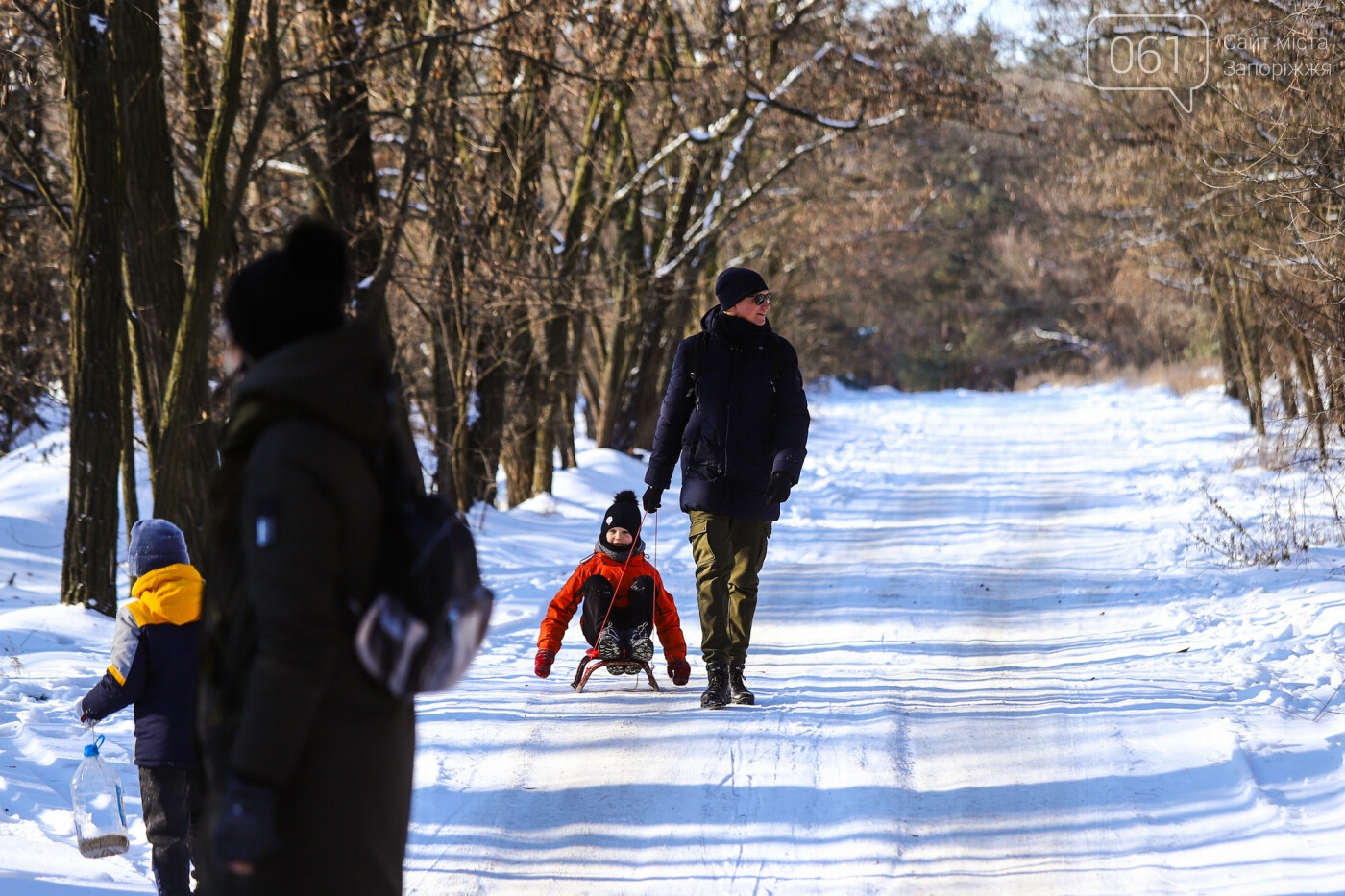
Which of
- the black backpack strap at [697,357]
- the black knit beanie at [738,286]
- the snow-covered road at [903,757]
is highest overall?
the black knit beanie at [738,286]

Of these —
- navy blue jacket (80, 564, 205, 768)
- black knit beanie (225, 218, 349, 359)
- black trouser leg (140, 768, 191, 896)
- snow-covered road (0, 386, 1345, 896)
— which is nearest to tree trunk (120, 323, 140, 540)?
snow-covered road (0, 386, 1345, 896)

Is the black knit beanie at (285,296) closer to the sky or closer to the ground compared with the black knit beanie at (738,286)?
closer to the ground

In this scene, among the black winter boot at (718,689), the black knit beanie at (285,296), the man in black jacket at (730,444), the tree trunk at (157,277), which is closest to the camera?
the black knit beanie at (285,296)

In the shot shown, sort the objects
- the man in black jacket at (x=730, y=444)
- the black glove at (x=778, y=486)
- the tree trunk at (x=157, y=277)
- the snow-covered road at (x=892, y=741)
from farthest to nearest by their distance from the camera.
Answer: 1. the tree trunk at (x=157, y=277)
2. the man in black jacket at (x=730, y=444)
3. the black glove at (x=778, y=486)
4. the snow-covered road at (x=892, y=741)

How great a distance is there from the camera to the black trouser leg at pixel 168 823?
354 cm

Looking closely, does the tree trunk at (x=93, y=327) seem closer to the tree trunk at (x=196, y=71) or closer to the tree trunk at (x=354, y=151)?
the tree trunk at (x=196, y=71)

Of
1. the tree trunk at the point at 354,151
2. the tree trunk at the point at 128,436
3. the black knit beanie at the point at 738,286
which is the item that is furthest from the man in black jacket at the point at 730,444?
the tree trunk at the point at 128,436

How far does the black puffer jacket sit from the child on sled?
148 inches

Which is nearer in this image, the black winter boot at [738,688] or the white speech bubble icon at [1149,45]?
the black winter boot at [738,688]

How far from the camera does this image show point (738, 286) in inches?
222

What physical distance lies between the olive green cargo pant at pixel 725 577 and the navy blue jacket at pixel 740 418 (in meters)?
0.11

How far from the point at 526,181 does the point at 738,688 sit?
24.9ft

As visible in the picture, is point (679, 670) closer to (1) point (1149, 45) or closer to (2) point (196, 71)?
(2) point (196, 71)

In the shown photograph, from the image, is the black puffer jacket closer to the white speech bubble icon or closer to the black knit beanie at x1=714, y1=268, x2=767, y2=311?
the black knit beanie at x1=714, y1=268, x2=767, y2=311
